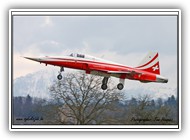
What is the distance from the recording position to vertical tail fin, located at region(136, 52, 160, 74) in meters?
9.84

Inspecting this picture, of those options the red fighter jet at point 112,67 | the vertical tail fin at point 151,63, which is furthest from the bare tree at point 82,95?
the vertical tail fin at point 151,63

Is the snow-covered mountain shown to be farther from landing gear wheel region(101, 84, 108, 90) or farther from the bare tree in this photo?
landing gear wheel region(101, 84, 108, 90)

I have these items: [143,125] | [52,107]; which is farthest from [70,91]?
[143,125]

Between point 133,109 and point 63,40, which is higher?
point 63,40

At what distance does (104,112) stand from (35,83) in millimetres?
900

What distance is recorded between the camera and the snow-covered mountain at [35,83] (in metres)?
9.77

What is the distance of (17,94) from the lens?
32.1 feet

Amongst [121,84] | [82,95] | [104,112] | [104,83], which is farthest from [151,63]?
[82,95]

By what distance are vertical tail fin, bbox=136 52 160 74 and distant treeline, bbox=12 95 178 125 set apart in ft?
1.07

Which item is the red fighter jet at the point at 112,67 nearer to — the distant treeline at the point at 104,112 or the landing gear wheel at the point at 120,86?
the landing gear wheel at the point at 120,86

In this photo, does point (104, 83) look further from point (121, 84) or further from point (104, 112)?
point (104, 112)

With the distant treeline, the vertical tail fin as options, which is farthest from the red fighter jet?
the distant treeline
